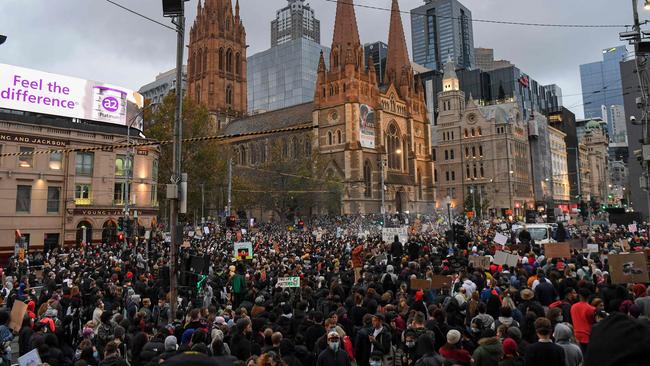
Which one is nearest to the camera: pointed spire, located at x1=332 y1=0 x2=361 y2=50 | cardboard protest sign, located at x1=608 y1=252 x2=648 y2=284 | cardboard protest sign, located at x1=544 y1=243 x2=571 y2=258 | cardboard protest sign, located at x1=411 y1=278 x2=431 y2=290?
cardboard protest sign, located at x1=608 y1=252 x2=648 y2=284

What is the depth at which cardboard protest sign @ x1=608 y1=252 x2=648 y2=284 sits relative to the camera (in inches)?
430

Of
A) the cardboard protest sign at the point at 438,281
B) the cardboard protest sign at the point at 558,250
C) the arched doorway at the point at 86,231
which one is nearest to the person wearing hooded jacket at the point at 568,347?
the cardboard protest sign at the point at 438,281

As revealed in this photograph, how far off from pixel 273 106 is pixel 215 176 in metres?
72.3

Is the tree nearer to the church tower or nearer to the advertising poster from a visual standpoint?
the advertising poster

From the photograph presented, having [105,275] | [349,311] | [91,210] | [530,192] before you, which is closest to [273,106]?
[530,192]

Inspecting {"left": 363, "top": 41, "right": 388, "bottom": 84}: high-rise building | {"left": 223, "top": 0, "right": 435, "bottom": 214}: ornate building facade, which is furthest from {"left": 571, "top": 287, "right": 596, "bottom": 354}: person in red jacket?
{"left": 363, "top": 41, "right": 388, "bottom": 84}: high-rise building

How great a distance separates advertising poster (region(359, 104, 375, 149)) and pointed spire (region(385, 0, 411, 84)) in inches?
644

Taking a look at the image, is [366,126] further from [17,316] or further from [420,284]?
[17,316]

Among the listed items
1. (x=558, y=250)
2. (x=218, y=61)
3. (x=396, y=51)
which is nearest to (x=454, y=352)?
(x=558, y=250)

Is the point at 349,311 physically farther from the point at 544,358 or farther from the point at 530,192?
the point at 530,192

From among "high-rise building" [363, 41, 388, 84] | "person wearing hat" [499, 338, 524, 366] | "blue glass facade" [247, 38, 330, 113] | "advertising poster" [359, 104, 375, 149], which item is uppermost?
"high-rise building" [363, 41, 388, 84]

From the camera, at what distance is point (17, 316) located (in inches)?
382

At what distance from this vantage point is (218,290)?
14.8 m

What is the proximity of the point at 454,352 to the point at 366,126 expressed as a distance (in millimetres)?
64299
